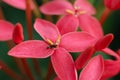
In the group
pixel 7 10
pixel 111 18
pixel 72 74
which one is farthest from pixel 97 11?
pixel 72 74

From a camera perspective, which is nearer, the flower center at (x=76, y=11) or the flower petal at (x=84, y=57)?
the flower petal at (x=84, y=57)

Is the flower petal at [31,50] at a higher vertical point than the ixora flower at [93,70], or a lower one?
higher

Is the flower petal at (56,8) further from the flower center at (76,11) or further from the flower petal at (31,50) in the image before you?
the flower petal at (31,50)

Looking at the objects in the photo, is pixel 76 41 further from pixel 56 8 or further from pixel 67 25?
pixel 56 8

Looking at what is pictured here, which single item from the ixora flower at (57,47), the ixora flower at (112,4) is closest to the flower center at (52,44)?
the ixora flower at (57,47)

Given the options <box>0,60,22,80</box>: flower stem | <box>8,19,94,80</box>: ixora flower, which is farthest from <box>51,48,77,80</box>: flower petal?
<box>0,60,22,80</box>: flower stem

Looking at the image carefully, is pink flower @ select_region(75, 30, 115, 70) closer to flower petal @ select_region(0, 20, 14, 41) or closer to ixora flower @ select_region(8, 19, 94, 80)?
ixora flower @ select_region(8, 19, 94, 80)
